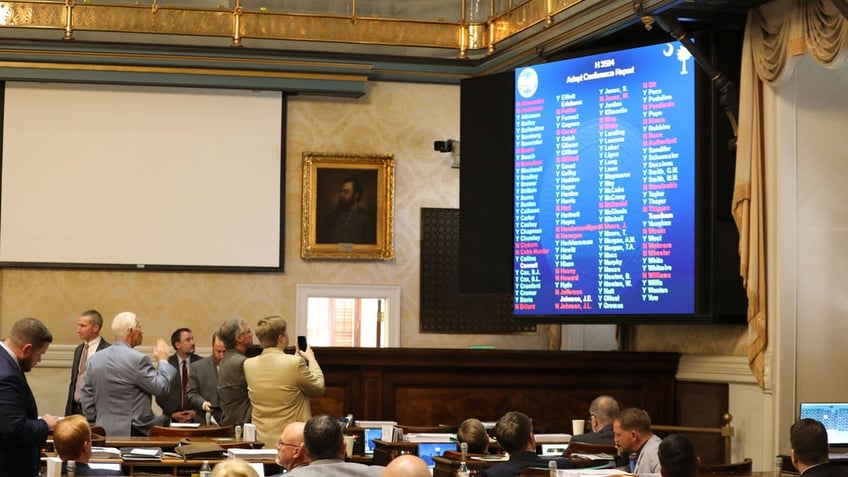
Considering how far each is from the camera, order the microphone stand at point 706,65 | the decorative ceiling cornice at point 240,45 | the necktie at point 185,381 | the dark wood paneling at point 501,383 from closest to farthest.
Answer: the microphone stand at point 706,65
the necktie at point 185,381
the dark wood paneling at point 501,383
the decorative ceiling cornice at point 240,45

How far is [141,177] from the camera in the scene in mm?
12172

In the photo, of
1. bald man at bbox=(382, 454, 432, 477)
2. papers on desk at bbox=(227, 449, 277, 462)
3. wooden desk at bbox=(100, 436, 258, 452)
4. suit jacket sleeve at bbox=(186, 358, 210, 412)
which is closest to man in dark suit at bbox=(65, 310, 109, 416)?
suit jacket sleeve at bbox=(186, 358, 210, 412)

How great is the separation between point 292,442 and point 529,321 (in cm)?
539

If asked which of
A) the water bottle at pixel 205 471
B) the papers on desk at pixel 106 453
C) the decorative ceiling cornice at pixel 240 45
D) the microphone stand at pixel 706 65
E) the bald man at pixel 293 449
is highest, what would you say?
the decorative ceiling cornice at pixel 240 45

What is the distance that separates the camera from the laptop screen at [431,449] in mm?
7250

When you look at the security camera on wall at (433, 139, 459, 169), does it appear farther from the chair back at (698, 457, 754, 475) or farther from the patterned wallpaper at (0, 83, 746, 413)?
the chair back at (698, 457, 754, 475)

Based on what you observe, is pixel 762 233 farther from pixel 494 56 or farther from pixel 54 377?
pixel 54 377

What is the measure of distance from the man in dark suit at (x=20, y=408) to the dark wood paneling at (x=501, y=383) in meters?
4.76

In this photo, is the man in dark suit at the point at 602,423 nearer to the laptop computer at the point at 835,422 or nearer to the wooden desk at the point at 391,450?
the wooden desk at the point at 391,450

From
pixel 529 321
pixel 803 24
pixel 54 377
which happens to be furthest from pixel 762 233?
pixel 54 377

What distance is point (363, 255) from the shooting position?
12.6 m

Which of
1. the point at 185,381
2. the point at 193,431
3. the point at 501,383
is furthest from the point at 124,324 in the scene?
the point at 501,383

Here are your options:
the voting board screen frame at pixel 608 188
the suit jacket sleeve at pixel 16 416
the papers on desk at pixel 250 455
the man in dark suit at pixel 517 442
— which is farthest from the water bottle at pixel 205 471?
the voting board screen frame at pixel 608 188

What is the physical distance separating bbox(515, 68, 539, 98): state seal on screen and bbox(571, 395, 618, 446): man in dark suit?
12.4 feet
